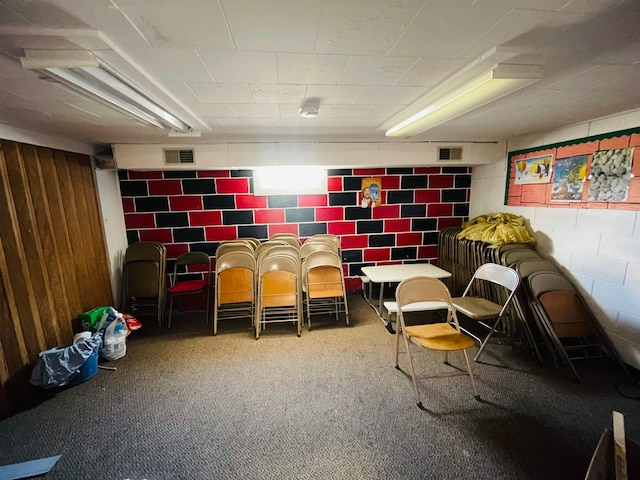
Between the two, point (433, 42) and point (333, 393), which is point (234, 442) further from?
point (433, 42)

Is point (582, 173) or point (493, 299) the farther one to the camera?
point (493, 299)

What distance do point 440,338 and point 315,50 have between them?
1993 mm

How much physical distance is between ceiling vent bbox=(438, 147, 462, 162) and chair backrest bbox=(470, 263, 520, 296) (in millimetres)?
1491

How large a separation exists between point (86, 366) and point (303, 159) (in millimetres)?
2817

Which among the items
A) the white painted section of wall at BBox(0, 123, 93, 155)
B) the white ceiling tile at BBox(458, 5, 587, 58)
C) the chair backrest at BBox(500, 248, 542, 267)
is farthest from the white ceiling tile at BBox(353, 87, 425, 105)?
the white painted section of wall at BBox(0, 123, 93, 155)

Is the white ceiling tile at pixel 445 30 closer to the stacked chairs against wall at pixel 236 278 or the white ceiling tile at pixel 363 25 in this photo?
the white ceiling tile at pixel 363 25

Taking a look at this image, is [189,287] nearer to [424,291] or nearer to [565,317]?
[424,291]

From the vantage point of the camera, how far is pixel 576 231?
2.61 meters

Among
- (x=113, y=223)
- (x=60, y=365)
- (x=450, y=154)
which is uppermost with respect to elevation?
(x=450, y=154)

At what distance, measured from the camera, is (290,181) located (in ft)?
12.6

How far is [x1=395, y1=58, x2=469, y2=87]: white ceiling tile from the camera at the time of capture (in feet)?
4.42

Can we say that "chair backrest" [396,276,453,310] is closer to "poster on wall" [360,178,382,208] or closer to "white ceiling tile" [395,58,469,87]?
"white ceiling tile" [395,58,469,87]

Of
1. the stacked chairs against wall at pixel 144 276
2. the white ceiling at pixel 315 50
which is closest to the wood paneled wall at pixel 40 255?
the stacked chairs against wall at pixel 144 276

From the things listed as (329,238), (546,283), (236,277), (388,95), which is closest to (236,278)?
(236,277)
